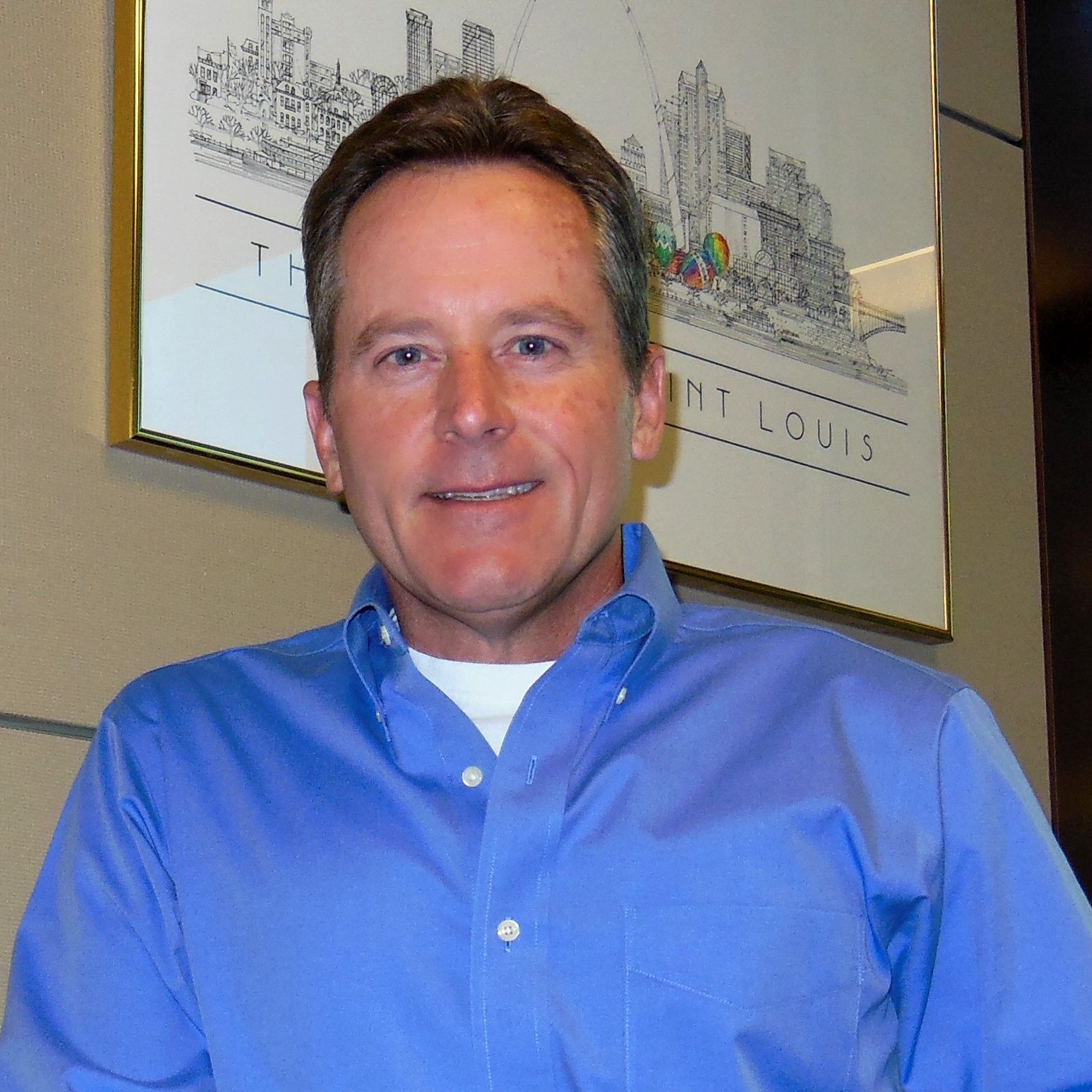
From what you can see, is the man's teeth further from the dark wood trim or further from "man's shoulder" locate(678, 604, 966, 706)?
the dark wood trim

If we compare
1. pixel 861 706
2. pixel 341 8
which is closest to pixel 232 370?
pixel 341 8

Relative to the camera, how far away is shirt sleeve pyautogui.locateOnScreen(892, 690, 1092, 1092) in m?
1.25

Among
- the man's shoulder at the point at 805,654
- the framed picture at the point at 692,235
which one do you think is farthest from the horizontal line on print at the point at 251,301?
the man's shoulder at the point at 805,654

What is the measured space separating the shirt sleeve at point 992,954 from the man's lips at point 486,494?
38 centimetres

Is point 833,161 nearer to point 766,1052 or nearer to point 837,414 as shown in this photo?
point 837,414

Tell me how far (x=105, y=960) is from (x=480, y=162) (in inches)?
27.5

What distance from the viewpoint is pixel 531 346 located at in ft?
4.49

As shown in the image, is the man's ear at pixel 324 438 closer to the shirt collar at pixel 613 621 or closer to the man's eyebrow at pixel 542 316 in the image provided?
the shirt collar at pixel 613 621

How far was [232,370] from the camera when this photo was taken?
4.98ft

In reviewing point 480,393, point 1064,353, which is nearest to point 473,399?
point 480,393

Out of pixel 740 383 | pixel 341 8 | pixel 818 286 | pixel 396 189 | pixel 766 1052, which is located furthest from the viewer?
pixel 818 286

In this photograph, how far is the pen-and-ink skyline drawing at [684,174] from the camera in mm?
1562

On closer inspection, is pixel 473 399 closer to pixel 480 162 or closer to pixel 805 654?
pixel 480 162

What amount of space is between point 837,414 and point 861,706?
0.80 meters
